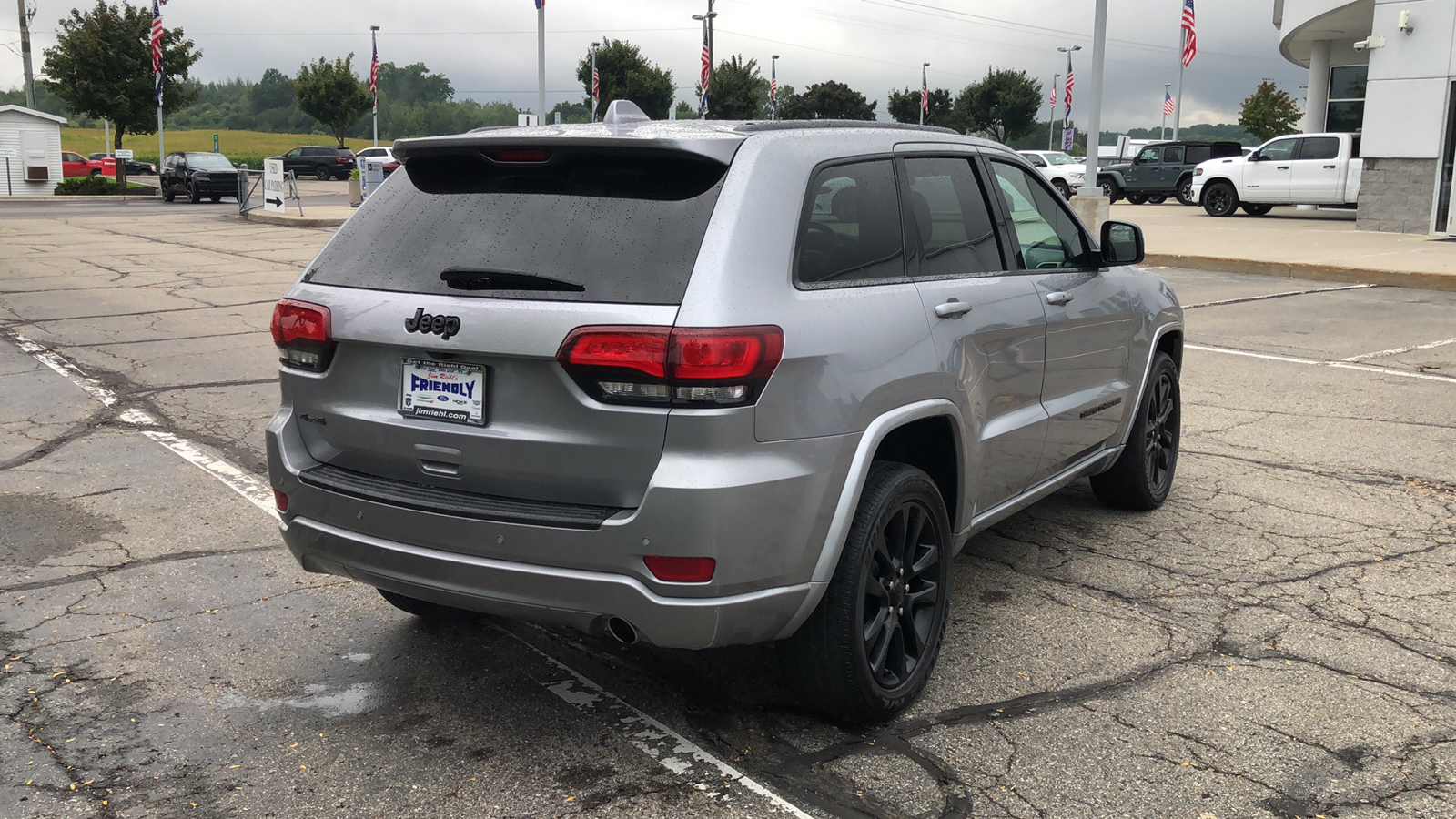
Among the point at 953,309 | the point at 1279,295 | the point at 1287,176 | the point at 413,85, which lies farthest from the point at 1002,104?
the point at 413,85

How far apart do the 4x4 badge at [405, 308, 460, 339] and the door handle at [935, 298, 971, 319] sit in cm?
150

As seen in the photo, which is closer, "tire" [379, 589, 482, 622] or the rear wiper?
the rear wiper

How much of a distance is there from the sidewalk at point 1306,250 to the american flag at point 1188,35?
726 cm

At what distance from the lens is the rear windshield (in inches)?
125

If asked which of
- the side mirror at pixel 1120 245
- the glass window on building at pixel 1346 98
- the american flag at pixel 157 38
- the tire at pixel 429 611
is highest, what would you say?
the american flag at pixel 157 38

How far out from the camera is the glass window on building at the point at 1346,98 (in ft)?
97.6

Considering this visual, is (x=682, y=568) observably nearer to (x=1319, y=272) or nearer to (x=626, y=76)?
(x=1319, y=272)

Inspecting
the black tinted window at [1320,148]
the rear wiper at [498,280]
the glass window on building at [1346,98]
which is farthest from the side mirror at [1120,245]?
the glass window on building at [1346,98]

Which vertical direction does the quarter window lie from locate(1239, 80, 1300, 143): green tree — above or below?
below

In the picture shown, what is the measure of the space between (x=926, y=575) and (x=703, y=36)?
47462 mm

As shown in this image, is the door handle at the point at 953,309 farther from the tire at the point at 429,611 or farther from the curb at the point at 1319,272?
the curb at the point at 1319,272

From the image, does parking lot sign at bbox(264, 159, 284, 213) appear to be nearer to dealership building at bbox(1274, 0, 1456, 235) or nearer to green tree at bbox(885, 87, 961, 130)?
dealership building at bbox(1274, 0, 1456, 235)

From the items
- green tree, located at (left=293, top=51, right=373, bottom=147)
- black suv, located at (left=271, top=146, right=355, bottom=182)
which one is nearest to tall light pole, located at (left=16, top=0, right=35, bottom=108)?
black suv, located at (left=271, top=146, right=355, bottom=182)

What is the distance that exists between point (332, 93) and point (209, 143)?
2859 cm
